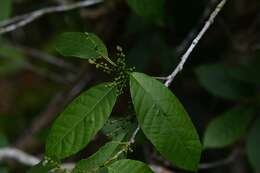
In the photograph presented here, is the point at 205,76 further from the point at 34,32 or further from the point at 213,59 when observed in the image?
the point at 34,32

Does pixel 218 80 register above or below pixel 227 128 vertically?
above

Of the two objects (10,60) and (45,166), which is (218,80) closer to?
(45,166)

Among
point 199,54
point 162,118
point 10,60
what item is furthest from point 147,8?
point 10,60

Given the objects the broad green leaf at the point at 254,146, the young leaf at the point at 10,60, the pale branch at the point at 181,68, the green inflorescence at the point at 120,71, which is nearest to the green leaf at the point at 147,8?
the pale branch at the point at 181,68

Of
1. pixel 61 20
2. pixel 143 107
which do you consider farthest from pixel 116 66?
pixel 61 20

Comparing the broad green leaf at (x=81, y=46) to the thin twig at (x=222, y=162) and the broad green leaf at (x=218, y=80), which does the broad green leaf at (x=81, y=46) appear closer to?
the broad green leaf at (x=218, y=80)

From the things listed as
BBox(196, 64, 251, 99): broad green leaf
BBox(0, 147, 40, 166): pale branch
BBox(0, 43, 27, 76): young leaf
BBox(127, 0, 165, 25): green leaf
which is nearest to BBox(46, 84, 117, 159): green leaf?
BBox(127, 0, 165, 25): green leaf
